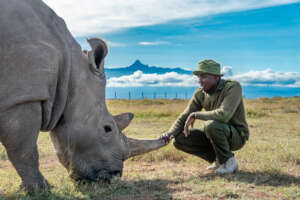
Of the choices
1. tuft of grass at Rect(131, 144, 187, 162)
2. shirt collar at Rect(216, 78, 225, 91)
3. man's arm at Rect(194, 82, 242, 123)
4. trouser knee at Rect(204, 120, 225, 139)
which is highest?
shirt collar at Rect(216, 78, 225, 91)

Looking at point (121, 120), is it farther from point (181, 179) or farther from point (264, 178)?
point (264, 178)

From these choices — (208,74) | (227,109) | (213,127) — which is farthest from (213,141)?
(208,74)

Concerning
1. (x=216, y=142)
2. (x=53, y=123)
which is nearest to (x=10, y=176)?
(x=53, y=123)

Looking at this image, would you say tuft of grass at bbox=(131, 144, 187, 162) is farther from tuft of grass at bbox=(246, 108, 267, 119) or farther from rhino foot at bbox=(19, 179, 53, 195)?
tuft of grass at bbox=(246, 108, 267, 119)

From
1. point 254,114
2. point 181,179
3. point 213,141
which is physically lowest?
point 254,114

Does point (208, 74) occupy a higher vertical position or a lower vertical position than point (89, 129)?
higher

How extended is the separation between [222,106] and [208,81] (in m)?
0.42

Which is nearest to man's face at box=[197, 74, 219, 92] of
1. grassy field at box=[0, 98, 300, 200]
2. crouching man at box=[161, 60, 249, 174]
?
crouching man at box=[161, 60, 249, 174]

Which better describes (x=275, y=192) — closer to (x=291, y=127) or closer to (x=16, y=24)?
(x=16, y=24)

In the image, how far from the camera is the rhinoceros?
153 inches

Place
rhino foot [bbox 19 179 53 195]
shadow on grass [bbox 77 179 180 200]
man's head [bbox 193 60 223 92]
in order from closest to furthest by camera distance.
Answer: rhino foot [bbox 19 179 53 195] → shadow on grass [bbox 77 179 180 200] → man's head [bbox 193 60 223 92]

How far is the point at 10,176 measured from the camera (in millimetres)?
5539

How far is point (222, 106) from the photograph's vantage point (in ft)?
18.2

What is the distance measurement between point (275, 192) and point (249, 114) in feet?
40.7
